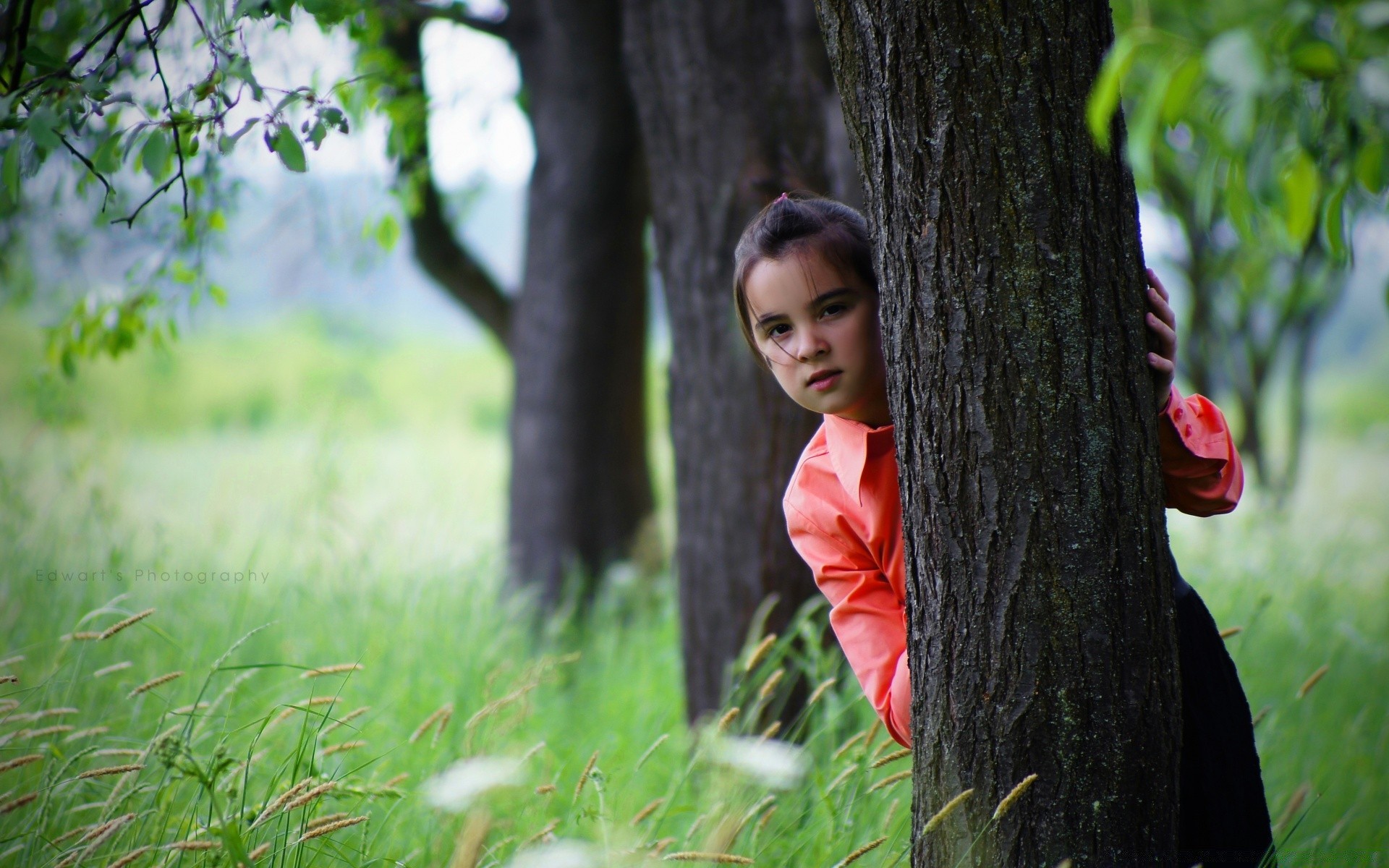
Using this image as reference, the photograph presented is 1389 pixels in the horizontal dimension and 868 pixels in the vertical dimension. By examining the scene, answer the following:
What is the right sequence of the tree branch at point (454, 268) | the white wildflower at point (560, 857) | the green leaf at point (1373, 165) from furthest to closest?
1. the tree branch at point (454, 268)
2. the white wildflower at point (560, 857)
3. the green leaf at point (1373, 165)

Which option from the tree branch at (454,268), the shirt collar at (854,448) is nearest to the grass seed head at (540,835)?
the shirt collar at (854,448)

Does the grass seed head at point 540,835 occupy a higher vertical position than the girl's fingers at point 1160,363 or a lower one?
lower

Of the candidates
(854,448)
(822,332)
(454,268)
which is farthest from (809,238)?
(454,268)

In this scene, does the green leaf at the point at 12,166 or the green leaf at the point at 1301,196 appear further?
the green leaf at the point at 12,166

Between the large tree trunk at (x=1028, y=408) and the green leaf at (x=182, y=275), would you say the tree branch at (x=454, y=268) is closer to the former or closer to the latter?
the green leaf at (x=182, y=275)

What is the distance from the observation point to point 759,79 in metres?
3.14

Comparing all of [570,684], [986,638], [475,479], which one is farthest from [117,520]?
[475,479]

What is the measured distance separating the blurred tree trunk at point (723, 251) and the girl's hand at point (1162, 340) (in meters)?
1.57

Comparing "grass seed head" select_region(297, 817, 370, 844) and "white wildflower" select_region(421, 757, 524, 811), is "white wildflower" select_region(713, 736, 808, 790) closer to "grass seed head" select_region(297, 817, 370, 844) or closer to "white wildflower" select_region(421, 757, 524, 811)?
"white wildflower" select_region(421, 757, 524, 811)

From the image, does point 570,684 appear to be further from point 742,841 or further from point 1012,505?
point 1012,505

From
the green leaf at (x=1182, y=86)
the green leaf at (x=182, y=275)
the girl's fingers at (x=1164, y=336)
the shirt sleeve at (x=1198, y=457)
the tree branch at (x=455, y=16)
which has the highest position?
the tree branch at (x=455, y=16)

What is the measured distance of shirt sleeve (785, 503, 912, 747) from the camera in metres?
1.89

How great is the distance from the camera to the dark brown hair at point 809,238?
1.93 meters

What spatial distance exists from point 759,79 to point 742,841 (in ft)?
7.58
